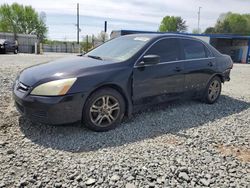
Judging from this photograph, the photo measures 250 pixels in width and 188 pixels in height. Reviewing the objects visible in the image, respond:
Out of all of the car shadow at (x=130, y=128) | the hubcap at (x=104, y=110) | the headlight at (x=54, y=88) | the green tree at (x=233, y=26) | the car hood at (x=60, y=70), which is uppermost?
the green tree at (x=233, y=26)

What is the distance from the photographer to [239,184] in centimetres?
290

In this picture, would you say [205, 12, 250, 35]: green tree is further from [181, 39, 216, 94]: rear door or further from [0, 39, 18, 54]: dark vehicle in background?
[181, 39, 216, 94]: rear door

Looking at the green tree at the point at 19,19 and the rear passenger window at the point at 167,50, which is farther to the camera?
the green tree at the point at 19,19

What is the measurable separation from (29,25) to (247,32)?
2204 inches

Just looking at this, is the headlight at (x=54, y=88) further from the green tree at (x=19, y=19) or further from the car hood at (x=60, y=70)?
the green tree at (x=19, y=19)

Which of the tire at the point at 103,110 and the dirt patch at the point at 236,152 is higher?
the tire at the point at 103,110

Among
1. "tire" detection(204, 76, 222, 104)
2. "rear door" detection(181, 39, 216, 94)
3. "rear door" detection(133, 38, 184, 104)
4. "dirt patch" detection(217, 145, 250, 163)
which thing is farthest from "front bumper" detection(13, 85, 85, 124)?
"tire" detection(204, 76, 222, 104)

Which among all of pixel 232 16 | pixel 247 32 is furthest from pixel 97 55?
pixel 232 16

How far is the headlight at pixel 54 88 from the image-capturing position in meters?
3.68

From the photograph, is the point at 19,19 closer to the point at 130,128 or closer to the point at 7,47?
the point at 7,47

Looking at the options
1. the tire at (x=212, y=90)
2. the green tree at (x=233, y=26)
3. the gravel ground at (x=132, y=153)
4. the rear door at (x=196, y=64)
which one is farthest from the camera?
the green tree at (x=233, y=26)

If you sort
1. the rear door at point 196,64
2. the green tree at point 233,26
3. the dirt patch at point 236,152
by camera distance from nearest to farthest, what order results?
the dirt patch at point 236,152, the rear door at point 196,64, the green tree at point 233,26

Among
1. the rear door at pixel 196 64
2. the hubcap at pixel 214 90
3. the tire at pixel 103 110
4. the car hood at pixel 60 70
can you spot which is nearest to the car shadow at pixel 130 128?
the tire at pixel 103 110

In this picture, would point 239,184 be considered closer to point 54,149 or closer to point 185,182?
point 185,182
